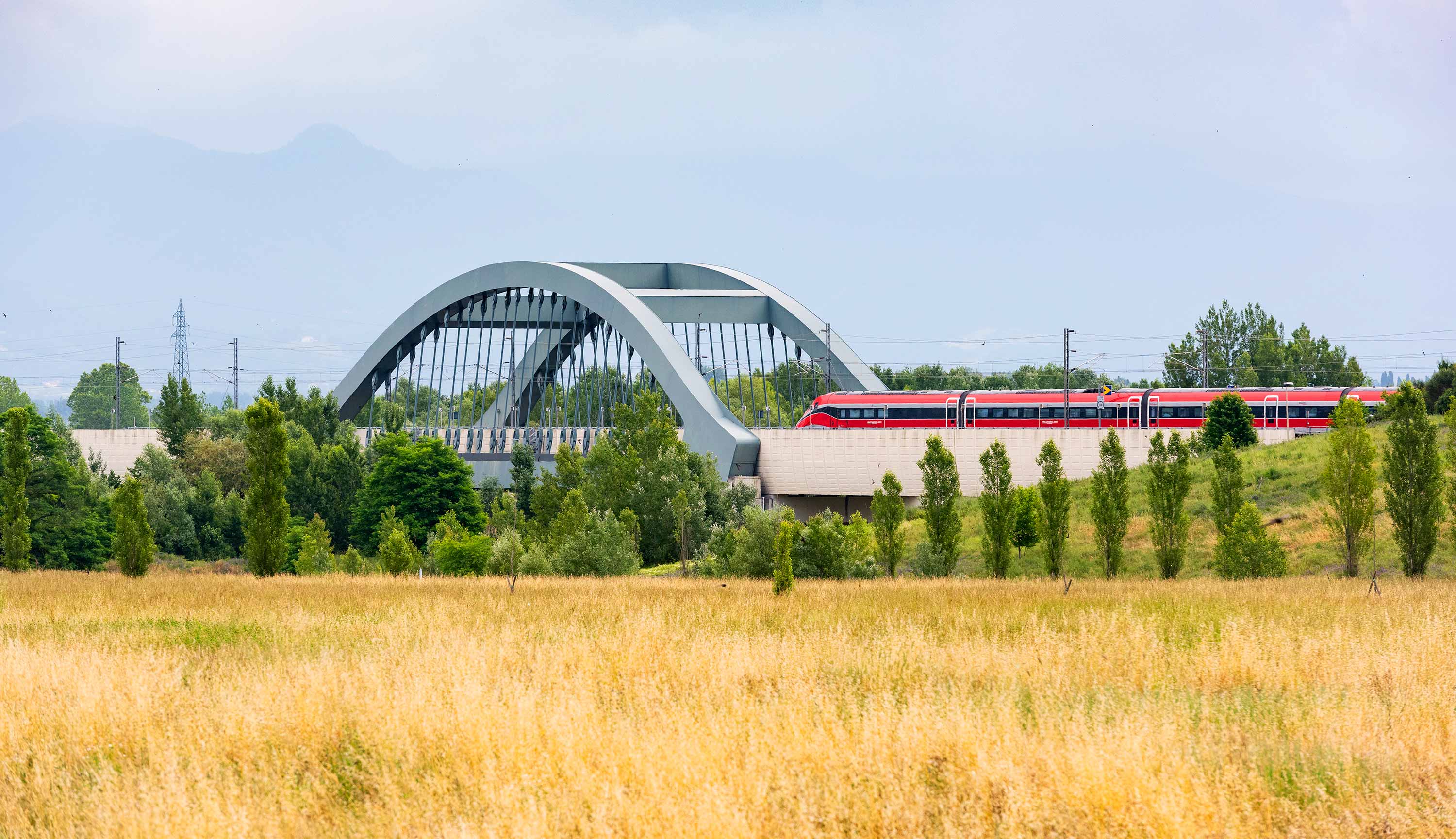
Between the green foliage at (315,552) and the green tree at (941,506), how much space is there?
722 inches

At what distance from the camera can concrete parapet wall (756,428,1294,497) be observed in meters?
54.4

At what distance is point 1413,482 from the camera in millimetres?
29797

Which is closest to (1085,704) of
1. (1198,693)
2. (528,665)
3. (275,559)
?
(1198,693)

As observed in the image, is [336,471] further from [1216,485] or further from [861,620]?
[861,620]

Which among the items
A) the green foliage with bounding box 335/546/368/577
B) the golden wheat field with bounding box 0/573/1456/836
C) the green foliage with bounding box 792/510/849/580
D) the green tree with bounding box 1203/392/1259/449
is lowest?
the green foliage with bounding box 335/546/368/577

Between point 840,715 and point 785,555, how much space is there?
10.9m

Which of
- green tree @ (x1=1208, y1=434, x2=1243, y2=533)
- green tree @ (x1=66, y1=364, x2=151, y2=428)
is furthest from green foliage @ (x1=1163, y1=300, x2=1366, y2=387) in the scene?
green tree @ (x1=66, y1=364, x2=151, y2=428)

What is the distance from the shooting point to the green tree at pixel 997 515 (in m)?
32.9

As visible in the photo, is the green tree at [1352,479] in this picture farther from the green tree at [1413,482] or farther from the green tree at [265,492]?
the green tree at [265,492]

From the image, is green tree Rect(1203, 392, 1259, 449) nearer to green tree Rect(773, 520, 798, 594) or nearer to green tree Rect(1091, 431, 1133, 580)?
green tree Rect(1091, 431, 1133, 580)

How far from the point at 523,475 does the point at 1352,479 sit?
42427 millimetres

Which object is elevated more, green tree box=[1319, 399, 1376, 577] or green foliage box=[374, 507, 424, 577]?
green tree box=[1319, 399, 1376, 577]

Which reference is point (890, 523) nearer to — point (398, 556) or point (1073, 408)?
point (398, 556)

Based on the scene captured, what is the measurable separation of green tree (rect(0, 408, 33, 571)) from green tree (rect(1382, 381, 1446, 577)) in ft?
109
